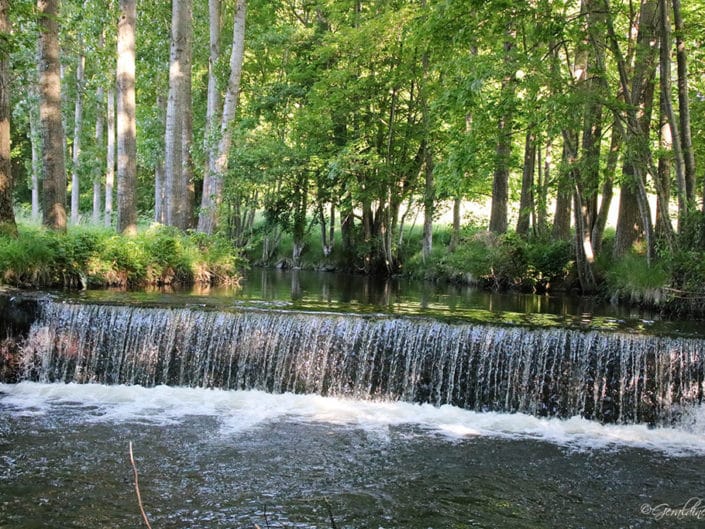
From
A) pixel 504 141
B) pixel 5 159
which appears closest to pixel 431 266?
pixel 504 141

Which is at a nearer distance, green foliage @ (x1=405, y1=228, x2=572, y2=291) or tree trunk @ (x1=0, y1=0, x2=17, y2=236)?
tree trunk @ (x1=0, y1=0, x2=17, y2=236)

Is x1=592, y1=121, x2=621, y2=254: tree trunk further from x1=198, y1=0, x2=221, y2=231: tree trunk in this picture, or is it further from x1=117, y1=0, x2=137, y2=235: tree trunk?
x1=117, y1=0, x2=137, y2=235: tree trunk

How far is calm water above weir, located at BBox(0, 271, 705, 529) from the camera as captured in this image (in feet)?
16.8

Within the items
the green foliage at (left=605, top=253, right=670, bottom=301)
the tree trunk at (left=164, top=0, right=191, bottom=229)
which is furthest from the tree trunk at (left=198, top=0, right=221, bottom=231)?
the green foliage at (left=605, top=253, right=670, bottom=301)

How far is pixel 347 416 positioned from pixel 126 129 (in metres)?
9.21

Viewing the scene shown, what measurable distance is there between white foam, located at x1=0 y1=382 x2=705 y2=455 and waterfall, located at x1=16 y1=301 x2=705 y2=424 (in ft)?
0.84

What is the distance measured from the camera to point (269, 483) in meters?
5.50

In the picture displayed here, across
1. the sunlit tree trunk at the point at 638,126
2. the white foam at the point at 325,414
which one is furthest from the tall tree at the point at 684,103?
the white foam at the point at 325,414

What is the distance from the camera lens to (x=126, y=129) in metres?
14.4

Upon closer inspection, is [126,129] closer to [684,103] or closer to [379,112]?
[379,112]

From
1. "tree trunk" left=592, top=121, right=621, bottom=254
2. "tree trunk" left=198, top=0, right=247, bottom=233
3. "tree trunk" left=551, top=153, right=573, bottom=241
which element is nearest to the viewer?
"tree trunk" left=592, top=121, right=621, bottom=254

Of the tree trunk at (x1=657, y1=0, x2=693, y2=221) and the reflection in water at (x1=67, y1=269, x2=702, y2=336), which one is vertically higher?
the tree trunk at (x1=657, y1=0, x2=693, y2=221)

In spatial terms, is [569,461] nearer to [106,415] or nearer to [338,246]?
[106,415]

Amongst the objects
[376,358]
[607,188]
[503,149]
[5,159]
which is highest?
[503,149]
